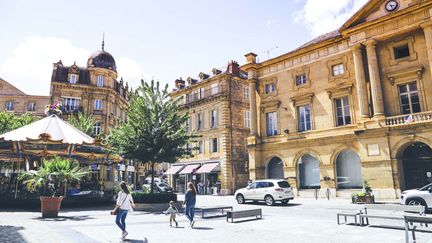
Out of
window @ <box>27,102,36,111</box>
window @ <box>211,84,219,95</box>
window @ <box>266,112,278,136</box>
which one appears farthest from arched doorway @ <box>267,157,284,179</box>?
window @ <box>27,102,36,111</box>

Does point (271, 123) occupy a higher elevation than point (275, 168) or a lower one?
higher

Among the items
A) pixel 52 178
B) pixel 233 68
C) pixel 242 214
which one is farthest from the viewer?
pixel 233 68

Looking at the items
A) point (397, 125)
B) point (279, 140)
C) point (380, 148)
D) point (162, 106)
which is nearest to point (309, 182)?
point (279, 140)

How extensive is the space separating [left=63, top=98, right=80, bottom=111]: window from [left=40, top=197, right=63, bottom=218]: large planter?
2899 centimetres

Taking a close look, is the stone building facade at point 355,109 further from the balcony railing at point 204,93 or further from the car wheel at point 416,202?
the balcony railing at point 204,93

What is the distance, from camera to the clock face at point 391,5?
70.8 ft

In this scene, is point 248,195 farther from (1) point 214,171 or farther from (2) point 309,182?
(1) point 214,171

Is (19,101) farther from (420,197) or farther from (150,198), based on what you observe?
(420,197)

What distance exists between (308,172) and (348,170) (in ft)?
11.1

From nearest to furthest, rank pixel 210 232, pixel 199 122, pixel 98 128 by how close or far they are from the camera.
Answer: pixel 210 232 → pixel 199 122 → pixel 98 128

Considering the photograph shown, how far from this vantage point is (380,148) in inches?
810

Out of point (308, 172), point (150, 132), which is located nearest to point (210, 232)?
point (150, 132)

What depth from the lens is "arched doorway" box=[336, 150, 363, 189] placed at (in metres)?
22.4

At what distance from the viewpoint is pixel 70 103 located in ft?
132
